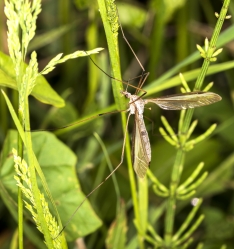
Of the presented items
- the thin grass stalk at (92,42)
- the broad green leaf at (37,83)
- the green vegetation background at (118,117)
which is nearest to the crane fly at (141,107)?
the broad green leaf at (37,83)

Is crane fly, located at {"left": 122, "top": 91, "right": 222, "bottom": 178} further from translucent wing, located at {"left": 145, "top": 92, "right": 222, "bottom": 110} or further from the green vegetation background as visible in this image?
the green vegetation background

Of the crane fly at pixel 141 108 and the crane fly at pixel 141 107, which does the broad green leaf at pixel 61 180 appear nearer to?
the crane fly at pixel 141 108

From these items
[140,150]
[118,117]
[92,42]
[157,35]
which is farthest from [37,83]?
[118,117]

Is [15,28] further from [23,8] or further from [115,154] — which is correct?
[115,154]

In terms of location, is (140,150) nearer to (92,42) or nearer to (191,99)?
(191,99)

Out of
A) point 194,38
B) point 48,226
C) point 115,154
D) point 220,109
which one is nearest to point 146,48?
point 194,38

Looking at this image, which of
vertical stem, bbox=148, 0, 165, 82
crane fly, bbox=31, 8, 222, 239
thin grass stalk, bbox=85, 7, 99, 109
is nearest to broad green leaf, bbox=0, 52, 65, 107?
crane fly, bbox=31, 8, 222, 239
